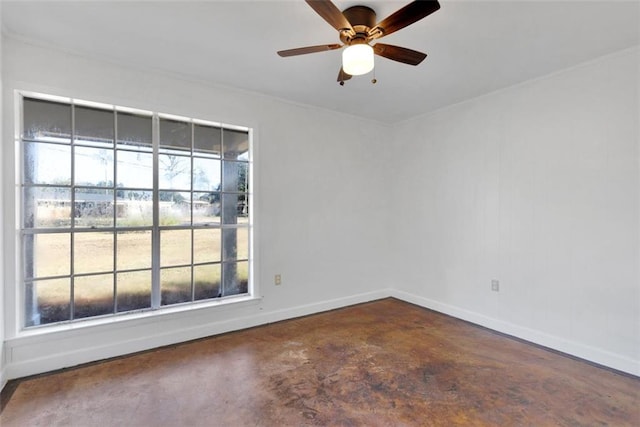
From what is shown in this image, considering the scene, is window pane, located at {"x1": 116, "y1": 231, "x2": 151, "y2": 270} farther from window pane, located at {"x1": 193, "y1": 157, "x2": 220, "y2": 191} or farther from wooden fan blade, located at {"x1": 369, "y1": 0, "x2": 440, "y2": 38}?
wooden fan blade, located at {"x1": 369, "y1": 0, "x2": 440, "y2": 38}

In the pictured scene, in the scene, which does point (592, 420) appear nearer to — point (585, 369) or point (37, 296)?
point (585, 369)

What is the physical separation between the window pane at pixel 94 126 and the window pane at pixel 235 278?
1.64 meters

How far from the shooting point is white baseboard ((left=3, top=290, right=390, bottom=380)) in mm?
2361

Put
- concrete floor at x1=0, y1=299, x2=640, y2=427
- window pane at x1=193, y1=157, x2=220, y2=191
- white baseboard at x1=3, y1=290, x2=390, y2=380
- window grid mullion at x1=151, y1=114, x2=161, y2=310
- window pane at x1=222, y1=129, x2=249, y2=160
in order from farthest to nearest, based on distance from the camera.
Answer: window pane at x1=222, y1=129, x2=249, y2=160, window pane at x1=193, y1=157, x2=220, y2=191, window grid mullion at x1=151, y1=114, x2=161, y2=310, white baseboard at x1=3, y1=290, x2=390, y2=380, concrete floor at x1=0, y1=299, x2=640, y2=427

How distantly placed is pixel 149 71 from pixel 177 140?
2.12 feet

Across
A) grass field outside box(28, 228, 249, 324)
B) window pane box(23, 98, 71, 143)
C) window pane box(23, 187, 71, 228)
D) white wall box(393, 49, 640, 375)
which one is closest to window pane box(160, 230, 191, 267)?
grass field outside box(28, 228, 249, 324)

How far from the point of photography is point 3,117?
7.52ft

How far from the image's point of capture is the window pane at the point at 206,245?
3.20 m

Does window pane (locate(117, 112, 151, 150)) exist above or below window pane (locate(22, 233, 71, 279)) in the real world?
above

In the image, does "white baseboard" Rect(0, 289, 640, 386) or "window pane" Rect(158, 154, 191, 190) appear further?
"window pane" Rect(158, 154, 191, 190)

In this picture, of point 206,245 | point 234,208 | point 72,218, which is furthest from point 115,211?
point 234,208

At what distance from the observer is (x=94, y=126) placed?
8.86 ft

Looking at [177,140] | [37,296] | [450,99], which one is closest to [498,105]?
[450,99]

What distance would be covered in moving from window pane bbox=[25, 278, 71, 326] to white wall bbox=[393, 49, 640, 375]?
12.7ft
